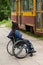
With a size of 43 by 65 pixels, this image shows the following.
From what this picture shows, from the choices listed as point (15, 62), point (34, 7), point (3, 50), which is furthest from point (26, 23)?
point (15, 62)

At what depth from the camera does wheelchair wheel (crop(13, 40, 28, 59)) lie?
10164 millimetres

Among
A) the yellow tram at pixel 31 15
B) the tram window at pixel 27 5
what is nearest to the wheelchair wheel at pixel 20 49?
the yellow tram at pixel 31 15

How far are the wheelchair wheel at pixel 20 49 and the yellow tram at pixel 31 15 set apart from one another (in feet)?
16.7

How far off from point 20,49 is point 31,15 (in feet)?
20.6

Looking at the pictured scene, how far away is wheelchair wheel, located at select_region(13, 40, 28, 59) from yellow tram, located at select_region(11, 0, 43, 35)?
508 centimetres

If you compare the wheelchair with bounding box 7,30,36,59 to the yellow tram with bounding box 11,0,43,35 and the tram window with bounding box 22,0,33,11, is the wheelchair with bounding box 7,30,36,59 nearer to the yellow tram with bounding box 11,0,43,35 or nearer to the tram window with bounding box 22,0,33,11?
the yellow tram with bounding box 11,0,43,35

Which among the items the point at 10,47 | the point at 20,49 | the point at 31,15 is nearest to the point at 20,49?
the point at 20,49

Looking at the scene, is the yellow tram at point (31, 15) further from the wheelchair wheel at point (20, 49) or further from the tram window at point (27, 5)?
the wheelchair wheel at point (20, 49)

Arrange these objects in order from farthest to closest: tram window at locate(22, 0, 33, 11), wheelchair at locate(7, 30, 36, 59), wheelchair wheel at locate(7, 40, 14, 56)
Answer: tram window at locate(22, 0, 33, 11) → wheelchair wheel at locate(7, 40, 14, 56) → wheelchair at locate(7, 30, 36, 59)

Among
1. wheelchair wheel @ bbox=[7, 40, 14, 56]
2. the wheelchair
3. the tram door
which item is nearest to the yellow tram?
the tram door

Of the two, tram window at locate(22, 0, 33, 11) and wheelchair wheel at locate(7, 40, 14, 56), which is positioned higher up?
tram window at locate(22, 0, 33, 11)

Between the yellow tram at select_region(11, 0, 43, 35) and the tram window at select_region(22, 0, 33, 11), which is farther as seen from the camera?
the tram window at select_region(22, 0, 33, 11)

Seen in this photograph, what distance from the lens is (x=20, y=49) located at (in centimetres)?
1020

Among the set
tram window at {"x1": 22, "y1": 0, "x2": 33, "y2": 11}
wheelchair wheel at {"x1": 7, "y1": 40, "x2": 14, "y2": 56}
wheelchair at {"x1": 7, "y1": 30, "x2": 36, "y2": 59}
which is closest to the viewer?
wheelchair at {"x1": 7, "y1": 30, "x2": 36, "y2": 59}
